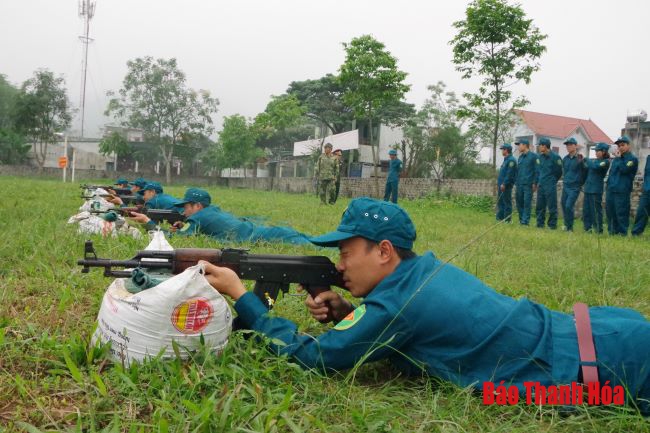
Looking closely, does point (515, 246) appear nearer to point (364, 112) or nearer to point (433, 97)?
point (364, 112)

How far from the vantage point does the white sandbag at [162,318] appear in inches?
85.4

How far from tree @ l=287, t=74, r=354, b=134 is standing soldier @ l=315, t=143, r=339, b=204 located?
21.9 m

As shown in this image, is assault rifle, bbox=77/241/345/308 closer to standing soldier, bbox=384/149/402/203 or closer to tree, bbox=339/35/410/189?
standing soldier, bbox=384/149/402/203

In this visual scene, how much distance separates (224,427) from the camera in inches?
66.5

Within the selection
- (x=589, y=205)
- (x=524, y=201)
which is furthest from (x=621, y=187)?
(x=524, y=201)

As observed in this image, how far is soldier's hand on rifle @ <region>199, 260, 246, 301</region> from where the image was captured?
241 centimetres

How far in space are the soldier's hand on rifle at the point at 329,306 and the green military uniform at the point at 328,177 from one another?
13.1 m

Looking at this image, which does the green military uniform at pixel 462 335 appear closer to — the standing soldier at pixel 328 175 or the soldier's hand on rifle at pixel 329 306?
the soldier's hand on rifle at pixel 329 306

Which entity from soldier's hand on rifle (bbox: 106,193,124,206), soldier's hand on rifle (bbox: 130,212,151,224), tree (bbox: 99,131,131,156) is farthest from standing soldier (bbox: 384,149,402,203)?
tree (bbox: 99,131,131,156)

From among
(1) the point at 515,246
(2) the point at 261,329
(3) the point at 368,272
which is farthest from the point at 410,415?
(1) the point at 515,246

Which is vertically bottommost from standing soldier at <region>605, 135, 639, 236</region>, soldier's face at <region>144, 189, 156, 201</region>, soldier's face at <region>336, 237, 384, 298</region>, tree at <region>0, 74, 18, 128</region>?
soldier's face at <region>336, 237, 384, 298</region>

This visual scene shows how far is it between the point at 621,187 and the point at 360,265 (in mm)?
9443

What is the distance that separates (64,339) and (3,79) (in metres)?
46.8

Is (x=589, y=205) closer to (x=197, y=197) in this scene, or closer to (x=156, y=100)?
(x=197, y=197)
